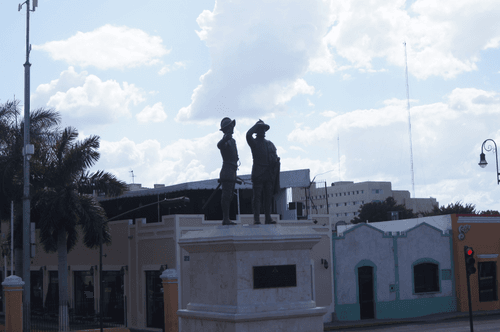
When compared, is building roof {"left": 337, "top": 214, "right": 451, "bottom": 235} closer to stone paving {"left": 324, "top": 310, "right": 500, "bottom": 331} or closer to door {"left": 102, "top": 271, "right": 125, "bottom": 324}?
stone paving {"left": 324, "top": 310, "right": 500, "bottom": 331}

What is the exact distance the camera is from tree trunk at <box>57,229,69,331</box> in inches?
997

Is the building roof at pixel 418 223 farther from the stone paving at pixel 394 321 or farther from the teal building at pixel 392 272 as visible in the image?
the stone paving at pixel 394 321

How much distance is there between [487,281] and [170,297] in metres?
21.4

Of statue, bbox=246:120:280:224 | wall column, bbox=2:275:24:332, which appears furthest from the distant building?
statue, bbox=246:120:280:224

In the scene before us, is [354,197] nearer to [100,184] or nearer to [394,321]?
[394,321]

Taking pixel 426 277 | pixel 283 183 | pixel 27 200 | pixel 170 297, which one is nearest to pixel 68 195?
pixel 27 200

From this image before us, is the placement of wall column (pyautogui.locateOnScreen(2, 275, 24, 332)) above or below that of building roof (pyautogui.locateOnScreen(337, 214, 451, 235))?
below

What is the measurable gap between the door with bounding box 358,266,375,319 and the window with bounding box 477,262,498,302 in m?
7.21

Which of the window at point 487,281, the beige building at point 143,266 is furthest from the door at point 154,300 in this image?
the window at point 487,281

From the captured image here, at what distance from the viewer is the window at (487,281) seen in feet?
115

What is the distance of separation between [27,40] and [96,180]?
21.7ft

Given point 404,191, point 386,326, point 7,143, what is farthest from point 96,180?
point 404,191

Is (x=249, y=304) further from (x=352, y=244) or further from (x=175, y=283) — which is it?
(x=352, y=244)

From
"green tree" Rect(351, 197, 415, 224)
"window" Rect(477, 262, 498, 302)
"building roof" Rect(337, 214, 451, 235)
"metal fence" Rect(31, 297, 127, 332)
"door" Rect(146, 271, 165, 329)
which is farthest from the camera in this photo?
"green tree" Rect(351, 197, 415, 224)
